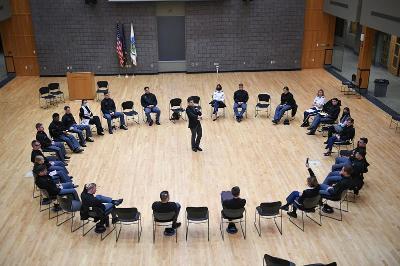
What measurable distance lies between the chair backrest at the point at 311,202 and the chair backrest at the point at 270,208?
598mm

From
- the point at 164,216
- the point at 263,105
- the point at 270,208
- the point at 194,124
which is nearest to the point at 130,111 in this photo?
the point at 194,124

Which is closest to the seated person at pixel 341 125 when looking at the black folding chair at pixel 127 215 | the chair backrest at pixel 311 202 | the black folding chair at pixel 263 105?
the black folding chair at pixel 263 105

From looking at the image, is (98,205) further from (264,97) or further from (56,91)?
(56,91)

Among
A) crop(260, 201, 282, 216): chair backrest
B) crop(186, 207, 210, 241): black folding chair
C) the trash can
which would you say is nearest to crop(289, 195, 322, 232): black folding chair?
crop(260, 201, 282, 216): chair backrest

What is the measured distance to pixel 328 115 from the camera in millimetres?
14070

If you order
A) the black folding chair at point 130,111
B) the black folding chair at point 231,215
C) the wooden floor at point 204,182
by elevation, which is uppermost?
the black folding chair at point 130,111

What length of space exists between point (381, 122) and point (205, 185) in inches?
297

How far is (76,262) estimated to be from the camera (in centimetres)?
845

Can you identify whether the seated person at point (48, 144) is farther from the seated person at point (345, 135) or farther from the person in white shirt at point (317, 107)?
the person in white shirt at point (317, 107)

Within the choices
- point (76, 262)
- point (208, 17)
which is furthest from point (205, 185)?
point (208, 17)

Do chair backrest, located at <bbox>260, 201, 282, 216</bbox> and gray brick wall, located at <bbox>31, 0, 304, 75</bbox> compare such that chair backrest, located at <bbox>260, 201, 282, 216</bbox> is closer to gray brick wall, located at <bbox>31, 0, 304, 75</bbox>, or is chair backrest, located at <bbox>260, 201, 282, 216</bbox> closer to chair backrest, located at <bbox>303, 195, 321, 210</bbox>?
chair backrest, located at <bbox>303, 195, 321, 210</bbox>

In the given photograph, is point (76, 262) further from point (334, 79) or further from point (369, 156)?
point (334, 79)

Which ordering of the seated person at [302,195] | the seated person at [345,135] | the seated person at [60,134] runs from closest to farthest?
the seated person at [302,195] → the seated person at [345,135] → the seated person at [60,134]

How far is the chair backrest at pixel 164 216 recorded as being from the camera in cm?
873
